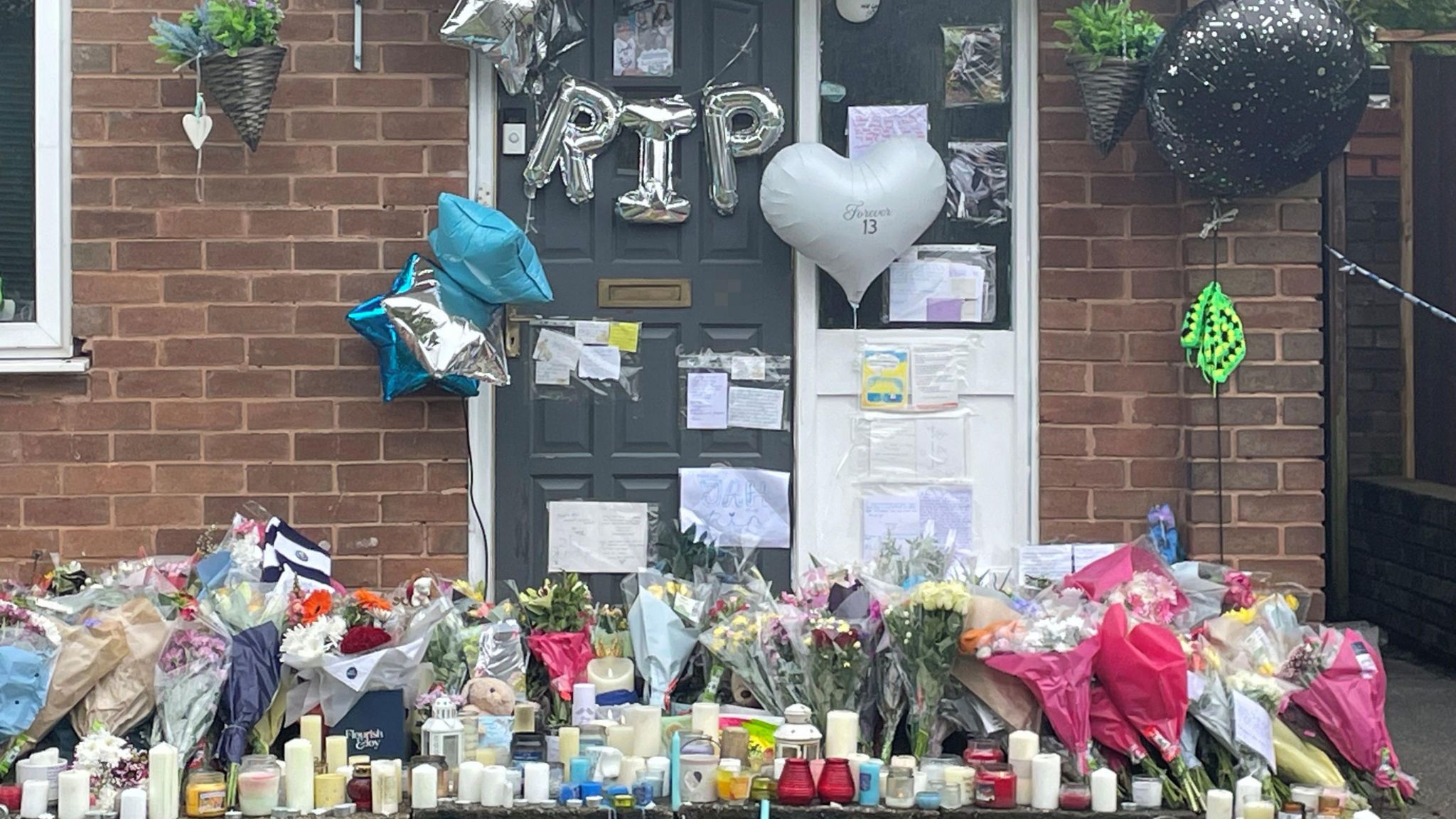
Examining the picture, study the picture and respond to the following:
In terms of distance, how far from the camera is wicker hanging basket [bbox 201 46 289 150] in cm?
538

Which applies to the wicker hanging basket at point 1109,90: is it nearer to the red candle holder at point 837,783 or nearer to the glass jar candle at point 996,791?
the glass jar candle at point 996,791

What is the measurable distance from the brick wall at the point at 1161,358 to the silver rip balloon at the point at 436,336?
1.91 metres

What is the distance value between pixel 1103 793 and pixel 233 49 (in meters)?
3.49

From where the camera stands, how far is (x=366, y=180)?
18.5ft

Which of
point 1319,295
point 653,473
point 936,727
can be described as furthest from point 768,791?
point 1319,295

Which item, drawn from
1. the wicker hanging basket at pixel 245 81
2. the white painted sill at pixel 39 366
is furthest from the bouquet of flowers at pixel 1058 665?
the white painted sill at pixel 39 366

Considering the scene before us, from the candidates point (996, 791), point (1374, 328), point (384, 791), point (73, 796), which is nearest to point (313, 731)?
point (384, 791)

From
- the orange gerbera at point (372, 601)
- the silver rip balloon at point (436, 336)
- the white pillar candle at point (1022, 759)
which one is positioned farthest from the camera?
the silver rip balloon at point (436, 336)

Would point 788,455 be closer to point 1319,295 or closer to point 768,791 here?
point 768,791

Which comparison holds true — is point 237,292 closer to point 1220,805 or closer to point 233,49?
point 233,49

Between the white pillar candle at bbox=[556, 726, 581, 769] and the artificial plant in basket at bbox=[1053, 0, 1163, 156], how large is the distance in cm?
260

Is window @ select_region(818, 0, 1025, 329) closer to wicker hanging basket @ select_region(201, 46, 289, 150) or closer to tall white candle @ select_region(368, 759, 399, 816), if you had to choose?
wicker hanging basket @ select_region(201, 46, 289, 150)

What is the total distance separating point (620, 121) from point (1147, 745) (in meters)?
2.67

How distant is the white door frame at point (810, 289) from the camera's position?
18.7 feet
